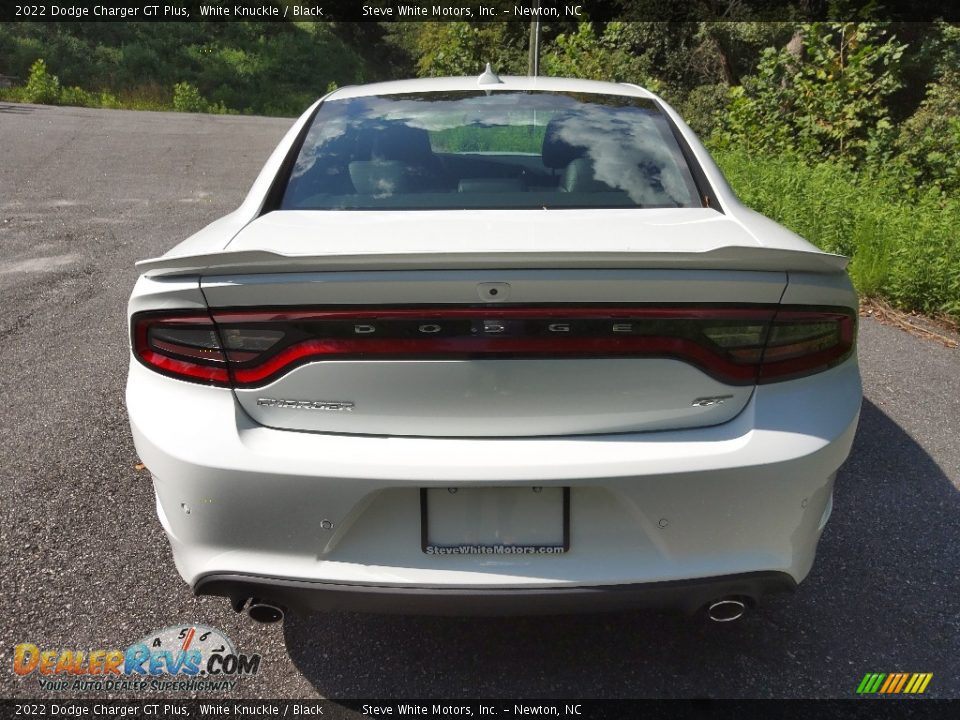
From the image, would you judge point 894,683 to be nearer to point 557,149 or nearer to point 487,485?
point 487,485

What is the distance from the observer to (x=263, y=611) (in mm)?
1988

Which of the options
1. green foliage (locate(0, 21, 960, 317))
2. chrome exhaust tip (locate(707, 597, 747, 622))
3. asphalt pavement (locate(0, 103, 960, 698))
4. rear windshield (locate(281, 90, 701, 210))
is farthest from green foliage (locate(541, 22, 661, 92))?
chrome exhaust tip (locate(707, 597, 747, 622))

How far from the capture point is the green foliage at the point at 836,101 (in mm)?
9234

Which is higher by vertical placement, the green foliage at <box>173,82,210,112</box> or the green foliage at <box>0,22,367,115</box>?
the green foliage at <box>0,22,367,115</box>

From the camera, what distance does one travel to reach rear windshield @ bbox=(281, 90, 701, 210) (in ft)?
8.26

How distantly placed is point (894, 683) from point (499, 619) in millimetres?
1142

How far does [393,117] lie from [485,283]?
59.2 inches

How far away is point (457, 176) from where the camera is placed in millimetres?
2639

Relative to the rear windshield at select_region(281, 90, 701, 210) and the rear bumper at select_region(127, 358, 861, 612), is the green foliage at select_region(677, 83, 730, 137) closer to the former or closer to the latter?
the rear windshield at select_region(281, 90, 701, 210)

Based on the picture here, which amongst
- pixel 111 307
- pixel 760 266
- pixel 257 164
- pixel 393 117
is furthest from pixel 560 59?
pixel 760 266

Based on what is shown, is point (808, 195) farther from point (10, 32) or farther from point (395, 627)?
point (10, 32)

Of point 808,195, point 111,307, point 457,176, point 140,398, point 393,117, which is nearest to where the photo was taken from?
point 140,398

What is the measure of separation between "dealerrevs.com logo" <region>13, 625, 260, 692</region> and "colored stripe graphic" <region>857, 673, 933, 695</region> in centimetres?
173

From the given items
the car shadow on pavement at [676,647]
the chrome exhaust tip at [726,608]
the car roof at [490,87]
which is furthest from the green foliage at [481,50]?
the chrome exhaust tip at [726,608]
